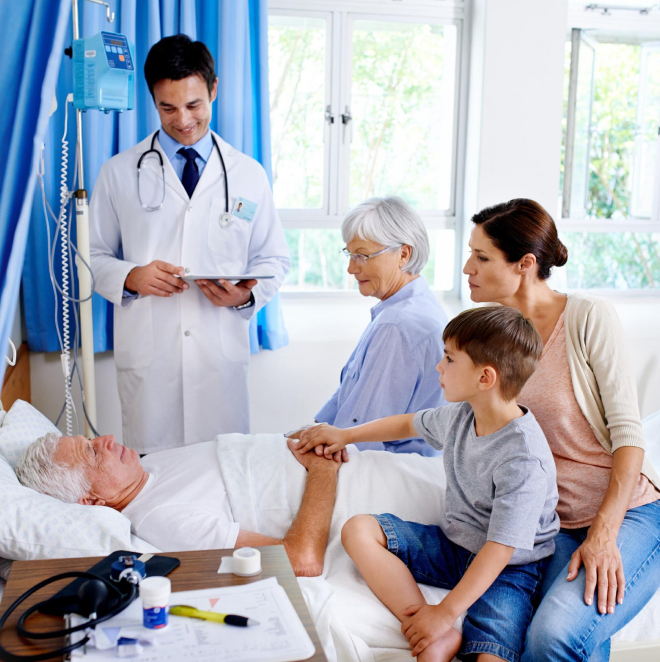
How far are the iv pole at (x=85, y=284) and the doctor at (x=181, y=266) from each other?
7cm

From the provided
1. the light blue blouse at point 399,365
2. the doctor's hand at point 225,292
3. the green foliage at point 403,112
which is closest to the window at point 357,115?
the green foliage at point 403,112

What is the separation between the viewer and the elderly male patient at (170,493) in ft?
4.71

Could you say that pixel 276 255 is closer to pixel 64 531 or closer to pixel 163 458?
pixel 163 458

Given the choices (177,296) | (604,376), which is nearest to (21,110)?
(177,296)

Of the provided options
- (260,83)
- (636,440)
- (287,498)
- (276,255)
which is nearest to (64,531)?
(287,498)

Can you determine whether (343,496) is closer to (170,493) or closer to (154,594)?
(170,493)

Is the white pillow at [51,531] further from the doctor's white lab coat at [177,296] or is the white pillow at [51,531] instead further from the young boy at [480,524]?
the doctor's white lab coat at [177,296]

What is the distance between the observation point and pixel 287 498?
5.35 feet

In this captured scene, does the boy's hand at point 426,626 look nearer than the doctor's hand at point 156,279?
Yes

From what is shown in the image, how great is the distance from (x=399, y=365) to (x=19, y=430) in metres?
0.96

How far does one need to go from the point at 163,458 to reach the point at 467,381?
0.83m

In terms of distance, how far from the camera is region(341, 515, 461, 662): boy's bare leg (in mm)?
1341

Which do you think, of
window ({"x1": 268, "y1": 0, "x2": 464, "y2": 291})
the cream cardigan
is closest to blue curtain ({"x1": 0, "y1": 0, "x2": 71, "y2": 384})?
window ({"x1": 268, "y1": 0, "x2": 464, "y2": 291})

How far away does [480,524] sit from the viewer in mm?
1443
